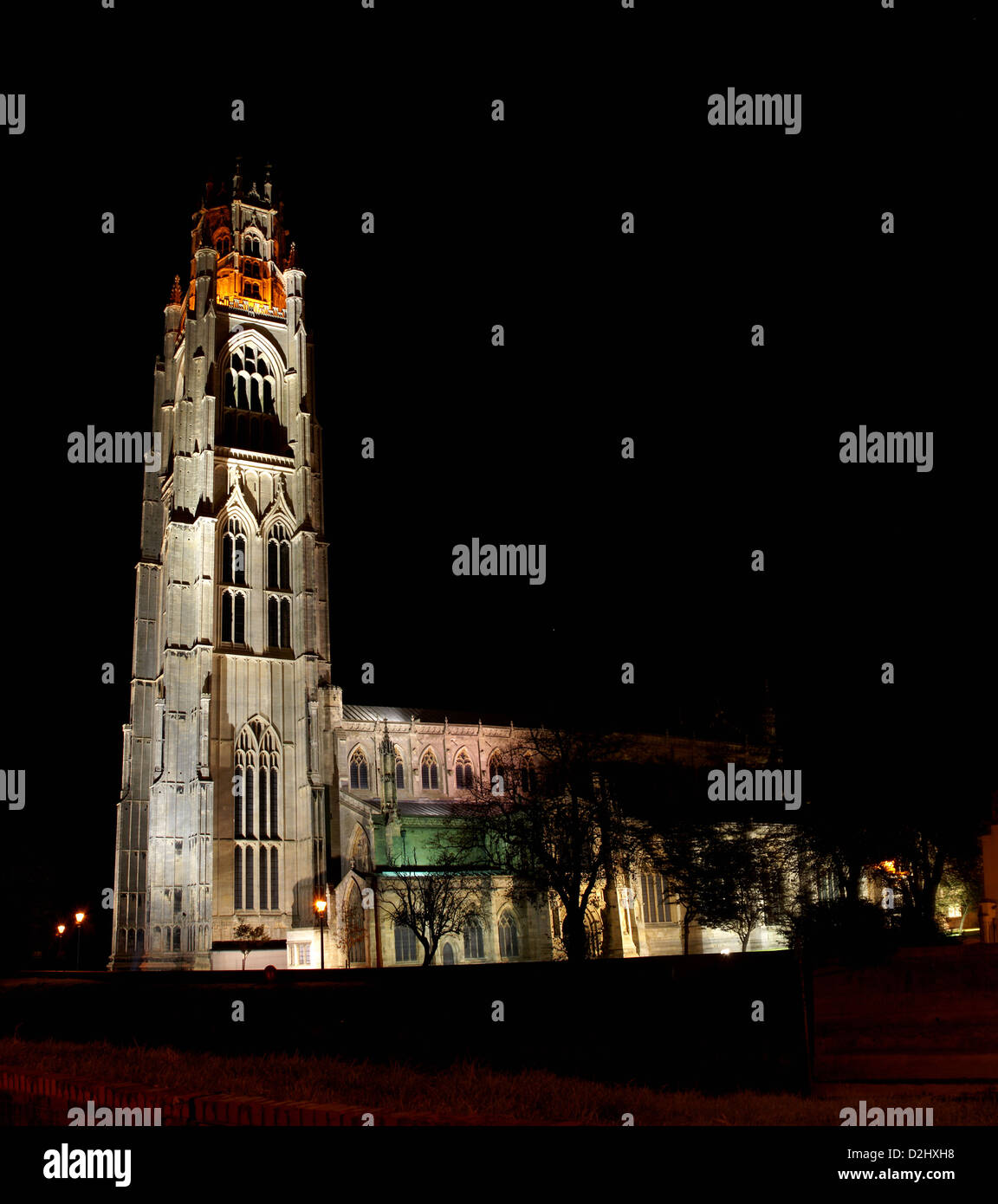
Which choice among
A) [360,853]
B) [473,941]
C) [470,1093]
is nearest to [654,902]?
[473,941]

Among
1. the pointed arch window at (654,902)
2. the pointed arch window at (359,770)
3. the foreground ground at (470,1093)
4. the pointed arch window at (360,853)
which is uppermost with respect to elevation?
the pointed arch window at (359,770)

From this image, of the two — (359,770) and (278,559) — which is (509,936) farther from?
(278,559)

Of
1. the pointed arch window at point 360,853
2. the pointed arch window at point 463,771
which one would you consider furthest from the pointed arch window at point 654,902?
the pointed arch window at point 360,853

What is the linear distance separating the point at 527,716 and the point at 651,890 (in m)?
15.8

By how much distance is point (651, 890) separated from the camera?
63156 mm

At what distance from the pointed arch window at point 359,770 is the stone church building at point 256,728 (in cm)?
12

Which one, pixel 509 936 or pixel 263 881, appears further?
pixel 263 881

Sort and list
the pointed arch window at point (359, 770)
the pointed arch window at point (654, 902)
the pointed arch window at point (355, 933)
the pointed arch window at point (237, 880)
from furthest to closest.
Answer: the pointed arch window at point (359, 770)
the pointed arch window at point (654, 902)
the pointed arch window at point (237, 880)
the pointed arch window at point (355, 933)

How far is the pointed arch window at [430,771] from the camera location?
224ft

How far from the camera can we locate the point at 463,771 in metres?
69.9

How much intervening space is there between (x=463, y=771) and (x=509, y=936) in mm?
15062

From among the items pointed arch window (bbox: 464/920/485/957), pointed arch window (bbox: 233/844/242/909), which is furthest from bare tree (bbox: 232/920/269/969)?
pointed arch window (bbox: 464/920/485/957)

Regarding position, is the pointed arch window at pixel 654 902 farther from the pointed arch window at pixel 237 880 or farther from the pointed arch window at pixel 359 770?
the pointed arch window at pixel 237 880
